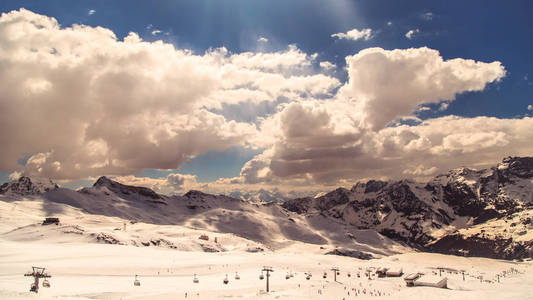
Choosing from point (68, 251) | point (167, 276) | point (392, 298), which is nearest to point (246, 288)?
point (167, 276)

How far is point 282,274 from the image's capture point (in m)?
93.2

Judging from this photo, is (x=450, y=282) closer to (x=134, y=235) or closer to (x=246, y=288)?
(x=246, y=288)

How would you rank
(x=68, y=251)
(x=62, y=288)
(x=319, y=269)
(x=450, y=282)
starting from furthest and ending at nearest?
(x=319, y=269) → (x=68, y=251) → (x=450, y=282) → (x=62, y=288)

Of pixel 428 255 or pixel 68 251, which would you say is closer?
pixel 68 251

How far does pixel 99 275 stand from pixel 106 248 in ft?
137

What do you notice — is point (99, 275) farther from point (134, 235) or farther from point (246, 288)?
point (134, 235)

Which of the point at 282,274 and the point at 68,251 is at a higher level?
the point at 68,251

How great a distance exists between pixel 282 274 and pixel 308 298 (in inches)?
1248

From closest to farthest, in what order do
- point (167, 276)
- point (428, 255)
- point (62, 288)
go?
point (62, 288)
point (167, 276)
point (428, 255)

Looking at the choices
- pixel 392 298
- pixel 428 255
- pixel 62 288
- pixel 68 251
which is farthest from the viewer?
pixel 428 255

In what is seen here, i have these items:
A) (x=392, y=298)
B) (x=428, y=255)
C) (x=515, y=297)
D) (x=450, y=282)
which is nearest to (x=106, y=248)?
(x=392, y=298)

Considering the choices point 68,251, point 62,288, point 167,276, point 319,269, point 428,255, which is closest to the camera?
point 62,288

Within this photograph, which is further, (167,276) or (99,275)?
(167,276)

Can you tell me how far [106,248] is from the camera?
114 m
